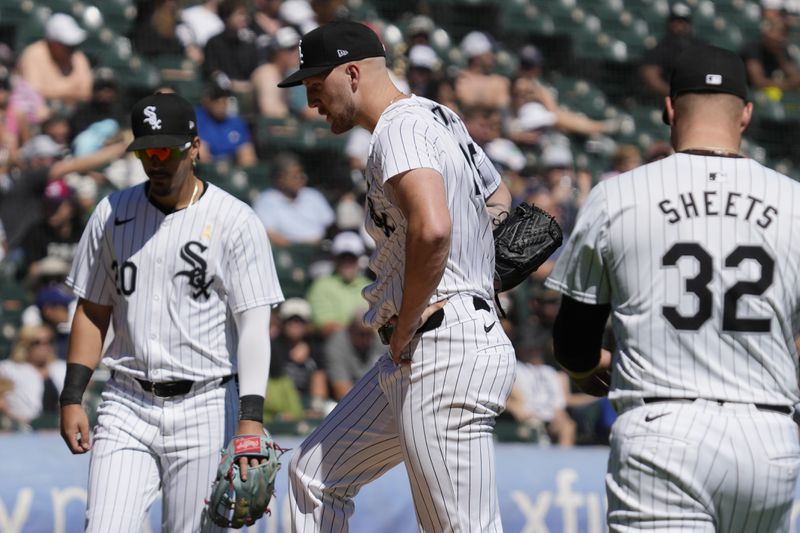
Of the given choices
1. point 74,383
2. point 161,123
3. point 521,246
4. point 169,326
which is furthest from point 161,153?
point 521,246

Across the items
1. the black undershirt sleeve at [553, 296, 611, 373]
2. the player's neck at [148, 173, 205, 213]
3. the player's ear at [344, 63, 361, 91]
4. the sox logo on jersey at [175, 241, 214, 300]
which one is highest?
the player's ear at [344, 63, 361, 91]

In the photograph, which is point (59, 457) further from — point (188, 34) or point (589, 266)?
point (188, 34)

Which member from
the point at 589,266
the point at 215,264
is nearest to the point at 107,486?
the point at 215,264

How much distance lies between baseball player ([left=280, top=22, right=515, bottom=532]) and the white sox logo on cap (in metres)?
0.68

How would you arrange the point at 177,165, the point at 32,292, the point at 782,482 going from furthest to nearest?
the point at 32,292, the point at 177,165, the point at 782,482

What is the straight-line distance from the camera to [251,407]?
396cm

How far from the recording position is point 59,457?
5.99 metres

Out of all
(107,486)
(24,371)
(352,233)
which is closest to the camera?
(107,486)

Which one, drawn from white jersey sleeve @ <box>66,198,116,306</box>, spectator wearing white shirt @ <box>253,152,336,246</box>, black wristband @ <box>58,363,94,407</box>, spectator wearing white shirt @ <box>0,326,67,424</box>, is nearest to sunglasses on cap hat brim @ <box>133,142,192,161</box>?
white jersey sleeve @ <box>66,198,116,306</box>

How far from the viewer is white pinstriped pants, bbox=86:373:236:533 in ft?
12.8

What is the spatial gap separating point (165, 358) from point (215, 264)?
0.35m

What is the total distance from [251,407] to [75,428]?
24.7 inches

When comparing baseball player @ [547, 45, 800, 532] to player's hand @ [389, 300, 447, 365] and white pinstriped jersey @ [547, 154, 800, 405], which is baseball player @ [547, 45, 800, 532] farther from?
player's hand @ [389, 300, 447, 365]

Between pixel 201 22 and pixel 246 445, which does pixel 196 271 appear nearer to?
pixel 246 445
